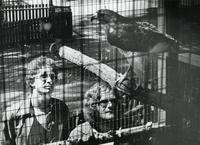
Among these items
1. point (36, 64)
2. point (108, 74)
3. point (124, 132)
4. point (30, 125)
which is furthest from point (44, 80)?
point (124, 132)

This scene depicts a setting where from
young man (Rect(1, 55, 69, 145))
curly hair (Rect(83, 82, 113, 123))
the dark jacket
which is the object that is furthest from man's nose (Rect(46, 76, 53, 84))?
curly hair (Rect(83, 82, 113, 123))

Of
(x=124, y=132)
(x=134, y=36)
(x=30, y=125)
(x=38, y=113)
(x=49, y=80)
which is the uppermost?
(x=134, y=36)

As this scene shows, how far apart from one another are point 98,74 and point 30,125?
2.72 ft

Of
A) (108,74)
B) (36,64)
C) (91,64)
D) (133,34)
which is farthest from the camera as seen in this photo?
Answer: (133,34)

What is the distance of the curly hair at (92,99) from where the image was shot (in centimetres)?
436

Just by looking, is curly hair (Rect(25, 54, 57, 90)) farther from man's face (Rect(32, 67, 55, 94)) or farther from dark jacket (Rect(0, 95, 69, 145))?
dark jacket (Rect(0, 95, 69, 145))

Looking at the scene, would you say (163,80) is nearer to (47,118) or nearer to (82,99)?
(82,99)

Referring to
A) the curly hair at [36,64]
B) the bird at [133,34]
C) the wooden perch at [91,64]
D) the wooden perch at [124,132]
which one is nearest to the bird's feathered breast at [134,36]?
the bird at [133,34]

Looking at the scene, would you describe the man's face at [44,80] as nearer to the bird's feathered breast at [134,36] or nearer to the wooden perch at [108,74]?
the wooden perch at [108,74]

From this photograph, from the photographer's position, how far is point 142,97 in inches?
184

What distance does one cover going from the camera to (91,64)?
432 cm

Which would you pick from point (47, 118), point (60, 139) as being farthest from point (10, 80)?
point (60, 139)

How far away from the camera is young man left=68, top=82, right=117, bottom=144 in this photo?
4375 mm

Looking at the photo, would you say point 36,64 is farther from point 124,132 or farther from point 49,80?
point 124,132
